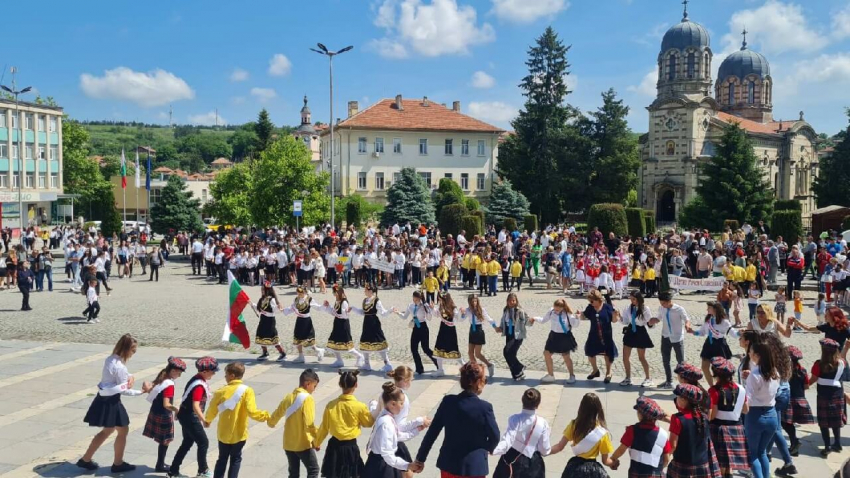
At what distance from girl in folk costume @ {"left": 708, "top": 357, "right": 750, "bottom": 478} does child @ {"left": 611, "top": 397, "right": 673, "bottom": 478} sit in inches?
55.7

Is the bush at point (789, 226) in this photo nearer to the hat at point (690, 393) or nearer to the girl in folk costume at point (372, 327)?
the girl in folk costume at point (372, 327)

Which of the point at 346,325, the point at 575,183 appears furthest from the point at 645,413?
the point at 575,183

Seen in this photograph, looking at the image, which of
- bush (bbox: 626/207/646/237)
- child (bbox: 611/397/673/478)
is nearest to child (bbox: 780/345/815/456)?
child (bbox: 611/397/673/478)

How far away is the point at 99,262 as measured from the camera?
23172mm

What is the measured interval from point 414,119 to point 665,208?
87.4 feet

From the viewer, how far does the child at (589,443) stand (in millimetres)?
5988

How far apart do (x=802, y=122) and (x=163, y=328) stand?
7712 centimetres

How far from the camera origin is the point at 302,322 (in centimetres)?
1387

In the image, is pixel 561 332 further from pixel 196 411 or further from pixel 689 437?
pixel 196 411

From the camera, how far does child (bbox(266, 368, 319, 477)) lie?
7.01 meters

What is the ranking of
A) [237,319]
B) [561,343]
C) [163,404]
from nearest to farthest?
[163,404] < [561,343] < [237,319]

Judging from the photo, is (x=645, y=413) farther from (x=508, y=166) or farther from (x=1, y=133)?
(x=1, y=133)

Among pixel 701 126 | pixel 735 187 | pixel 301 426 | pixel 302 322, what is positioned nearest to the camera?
pixel 301 426

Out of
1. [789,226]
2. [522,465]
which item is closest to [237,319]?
[522,465]
